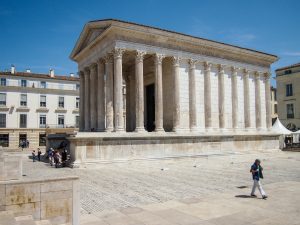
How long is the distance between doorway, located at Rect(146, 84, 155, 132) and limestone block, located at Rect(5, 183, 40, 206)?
2261 cm

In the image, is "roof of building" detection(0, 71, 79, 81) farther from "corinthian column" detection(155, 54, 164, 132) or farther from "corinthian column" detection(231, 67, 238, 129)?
"corinthian column" detection(231, 67, 238, 129)

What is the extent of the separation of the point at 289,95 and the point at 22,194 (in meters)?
50.9

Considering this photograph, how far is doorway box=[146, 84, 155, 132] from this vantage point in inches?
1143

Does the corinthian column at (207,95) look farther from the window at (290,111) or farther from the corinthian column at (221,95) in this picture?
the window at (290,111)

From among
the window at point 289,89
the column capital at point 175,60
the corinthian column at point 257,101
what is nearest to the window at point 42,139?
the column capital at point 175,60

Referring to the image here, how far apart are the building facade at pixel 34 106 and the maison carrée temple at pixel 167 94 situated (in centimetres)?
1909

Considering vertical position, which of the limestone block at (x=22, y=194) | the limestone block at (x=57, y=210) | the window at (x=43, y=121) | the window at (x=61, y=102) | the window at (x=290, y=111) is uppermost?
the window at (x=61, y=102)

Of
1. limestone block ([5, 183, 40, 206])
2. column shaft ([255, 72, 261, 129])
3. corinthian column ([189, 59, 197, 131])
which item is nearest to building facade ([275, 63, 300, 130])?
column shaft ([255, 72, 261, 129])

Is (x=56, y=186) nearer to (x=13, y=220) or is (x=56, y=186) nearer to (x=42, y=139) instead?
(x=13, y=220)

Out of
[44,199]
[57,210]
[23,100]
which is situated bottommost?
[57,210]

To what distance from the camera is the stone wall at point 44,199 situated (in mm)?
6086

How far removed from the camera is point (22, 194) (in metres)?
6.18

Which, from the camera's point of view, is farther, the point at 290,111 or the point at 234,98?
the point at 290,111

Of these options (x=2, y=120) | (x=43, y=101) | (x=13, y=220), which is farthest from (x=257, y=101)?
(x=2, y=120)
